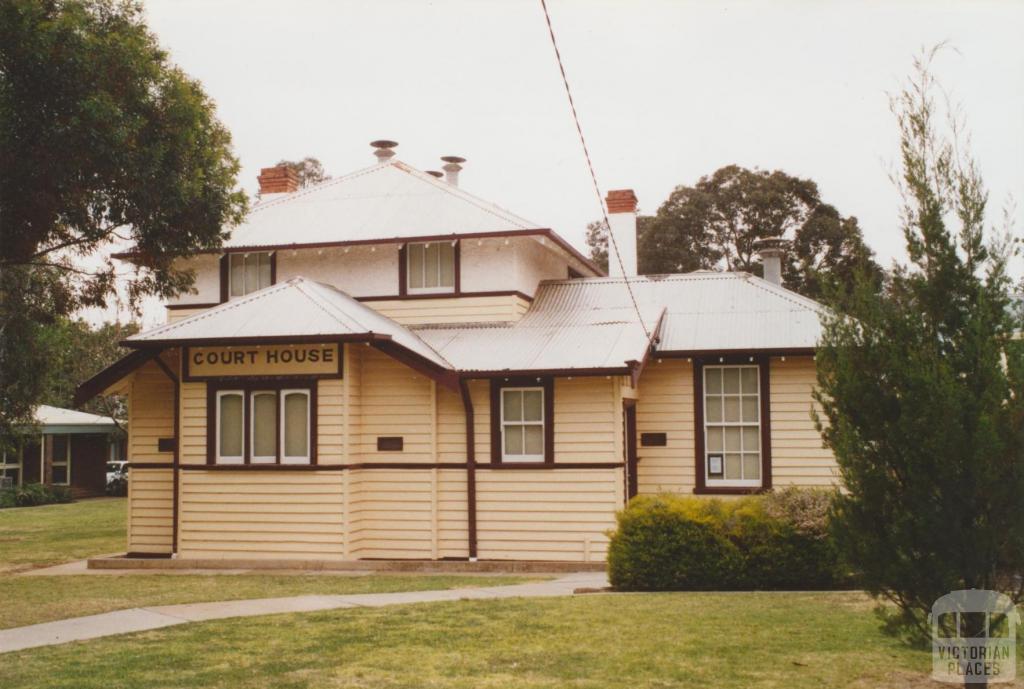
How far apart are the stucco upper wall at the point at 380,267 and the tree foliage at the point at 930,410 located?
12.8 m

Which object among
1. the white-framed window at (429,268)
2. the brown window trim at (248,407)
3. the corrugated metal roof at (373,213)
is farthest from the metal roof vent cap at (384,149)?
the brown window trim at (248,407)

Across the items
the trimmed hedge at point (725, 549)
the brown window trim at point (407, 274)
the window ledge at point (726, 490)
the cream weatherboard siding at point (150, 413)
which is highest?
the brown window trim at point (407, 274)

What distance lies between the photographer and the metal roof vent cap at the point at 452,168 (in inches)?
985

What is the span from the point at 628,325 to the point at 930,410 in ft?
40.5

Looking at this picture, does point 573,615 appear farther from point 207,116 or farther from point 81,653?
point 207,116

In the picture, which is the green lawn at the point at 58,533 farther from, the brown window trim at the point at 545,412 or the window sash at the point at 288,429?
the brown window trim at the point at 545,412

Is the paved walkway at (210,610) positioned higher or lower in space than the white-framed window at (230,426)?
lower

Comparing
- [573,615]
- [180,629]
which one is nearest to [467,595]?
[573,615]

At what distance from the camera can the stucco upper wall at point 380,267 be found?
67.2 ft

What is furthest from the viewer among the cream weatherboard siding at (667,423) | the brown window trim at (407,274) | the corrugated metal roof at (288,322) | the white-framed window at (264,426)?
the brown window trim at (407,274)

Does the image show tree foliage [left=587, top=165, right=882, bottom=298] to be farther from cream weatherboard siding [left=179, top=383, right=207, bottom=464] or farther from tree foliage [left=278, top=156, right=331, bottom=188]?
cream weatherboard siding [left=179, top=383, right=207, bottom=464]

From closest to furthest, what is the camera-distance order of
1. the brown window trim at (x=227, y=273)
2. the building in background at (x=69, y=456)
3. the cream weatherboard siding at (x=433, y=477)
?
the cream weatherboard siding at (x=433, y=477)
the brown window trim at (x=227, y=273)
the building in background at (x=69, y=456)

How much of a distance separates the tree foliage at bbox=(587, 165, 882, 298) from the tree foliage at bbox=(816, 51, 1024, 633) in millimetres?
41987

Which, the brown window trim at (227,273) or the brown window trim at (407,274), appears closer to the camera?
the brown window trim at (407,274)
